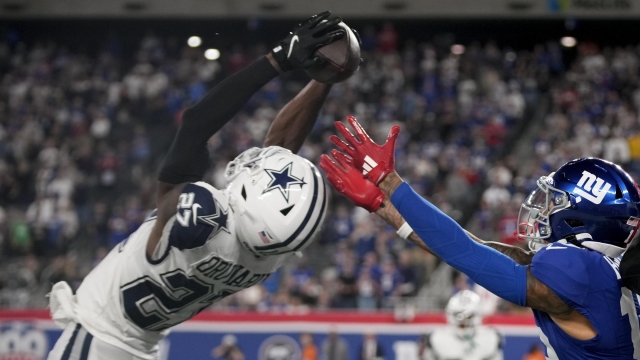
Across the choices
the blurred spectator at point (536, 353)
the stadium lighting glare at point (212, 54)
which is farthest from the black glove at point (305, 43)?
the stadium lighting glare at point (212, 54)

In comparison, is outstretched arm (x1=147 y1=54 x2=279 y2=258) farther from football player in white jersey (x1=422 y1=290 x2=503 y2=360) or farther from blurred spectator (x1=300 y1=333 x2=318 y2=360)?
blurred spectator (x1=300 y1=333 x2=318 y2=360)

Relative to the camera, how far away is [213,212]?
3.20 m

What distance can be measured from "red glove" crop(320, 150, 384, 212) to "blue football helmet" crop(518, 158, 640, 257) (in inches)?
27.1

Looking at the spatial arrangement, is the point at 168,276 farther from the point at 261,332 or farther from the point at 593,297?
the point at 261,332

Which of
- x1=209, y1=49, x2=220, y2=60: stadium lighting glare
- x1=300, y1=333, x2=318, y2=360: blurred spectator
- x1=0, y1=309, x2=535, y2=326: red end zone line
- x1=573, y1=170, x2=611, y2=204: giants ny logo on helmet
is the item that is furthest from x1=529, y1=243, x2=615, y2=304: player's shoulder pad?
x1=209, y1=49, x2=220, y2=60: stadium lighting glare

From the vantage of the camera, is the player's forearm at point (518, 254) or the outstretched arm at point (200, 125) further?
the player's forearm at point (518, 254)

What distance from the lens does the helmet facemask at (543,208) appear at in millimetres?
3260

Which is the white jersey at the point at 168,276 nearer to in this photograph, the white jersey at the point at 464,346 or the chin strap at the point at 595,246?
the chin strap at the point at 595,246

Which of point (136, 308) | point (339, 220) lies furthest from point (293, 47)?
point (339, 220)

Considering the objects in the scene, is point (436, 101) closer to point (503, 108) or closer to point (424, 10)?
point (503, 108)

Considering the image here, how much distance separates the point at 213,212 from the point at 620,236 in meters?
1.54

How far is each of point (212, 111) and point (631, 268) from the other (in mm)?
1650

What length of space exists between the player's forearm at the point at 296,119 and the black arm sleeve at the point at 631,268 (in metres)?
1.60

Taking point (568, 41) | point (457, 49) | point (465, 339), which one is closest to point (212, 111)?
point (465, 339)
